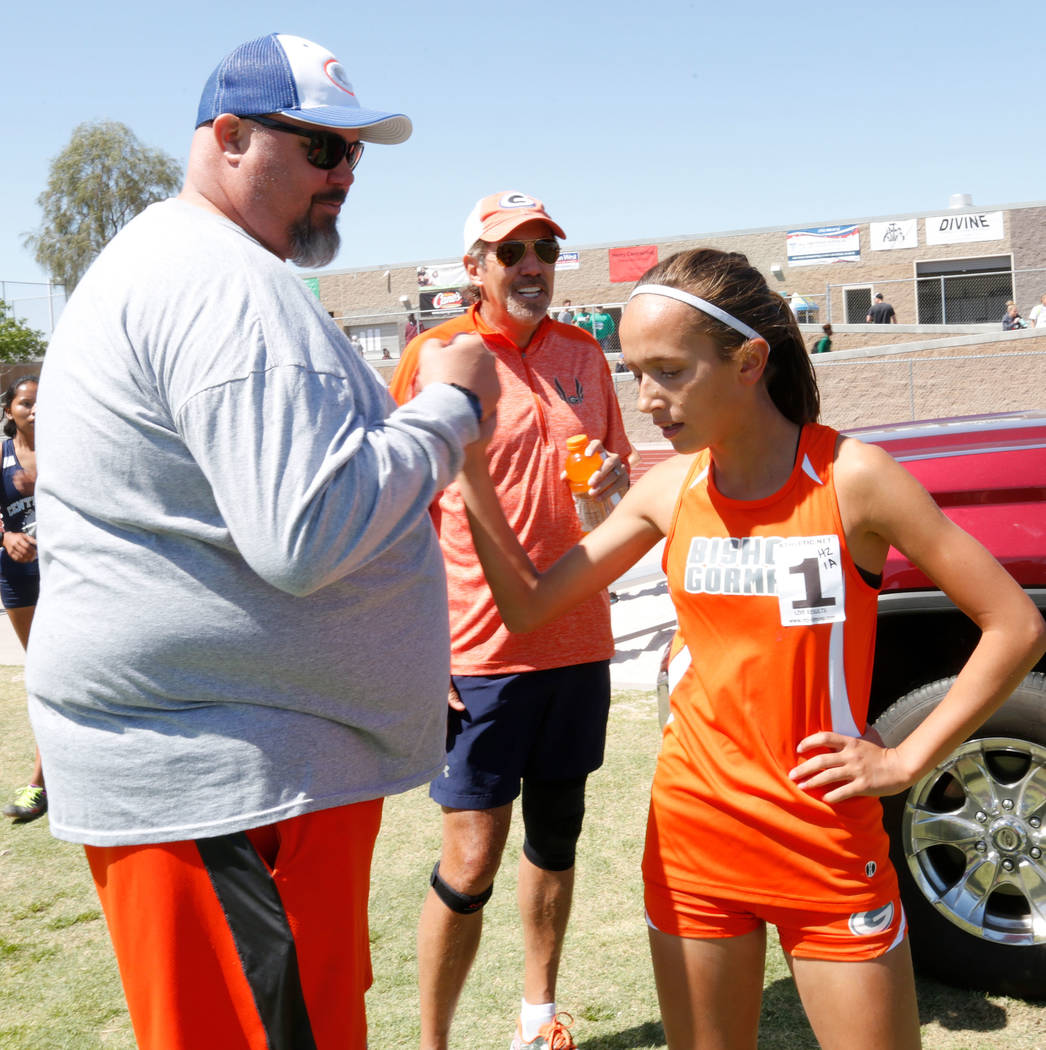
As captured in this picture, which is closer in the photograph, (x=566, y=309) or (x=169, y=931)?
(x=169, y=931)

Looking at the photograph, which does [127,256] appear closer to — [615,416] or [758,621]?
[758,621]

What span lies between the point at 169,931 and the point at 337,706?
443 mm

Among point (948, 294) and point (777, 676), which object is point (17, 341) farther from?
point (777, 676)

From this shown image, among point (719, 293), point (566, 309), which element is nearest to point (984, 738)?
point (719, 293)

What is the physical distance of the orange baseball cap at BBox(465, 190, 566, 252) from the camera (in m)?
3.48

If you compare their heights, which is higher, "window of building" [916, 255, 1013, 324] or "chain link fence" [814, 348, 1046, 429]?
"window of building" [916, 255, 1013, 324]

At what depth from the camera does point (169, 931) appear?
1.78 m

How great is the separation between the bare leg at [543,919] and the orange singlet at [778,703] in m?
1.21

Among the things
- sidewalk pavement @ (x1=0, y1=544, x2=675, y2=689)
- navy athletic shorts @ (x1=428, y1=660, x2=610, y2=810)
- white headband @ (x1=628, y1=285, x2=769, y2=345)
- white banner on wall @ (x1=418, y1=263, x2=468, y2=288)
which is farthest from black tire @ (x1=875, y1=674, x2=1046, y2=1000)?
white banner on wall @ (x1=418, y1=263, x2=468, y2=288)

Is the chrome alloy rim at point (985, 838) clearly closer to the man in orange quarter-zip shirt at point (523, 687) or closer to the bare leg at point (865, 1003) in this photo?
the man in orange quarter-zip shirt at point (523, 687)

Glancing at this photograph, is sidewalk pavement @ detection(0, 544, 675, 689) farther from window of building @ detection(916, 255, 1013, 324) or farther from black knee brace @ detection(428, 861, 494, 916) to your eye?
window of building @ detection(916, 255, 1013, 324)

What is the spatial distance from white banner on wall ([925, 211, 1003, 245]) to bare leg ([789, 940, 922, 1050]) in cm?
3813

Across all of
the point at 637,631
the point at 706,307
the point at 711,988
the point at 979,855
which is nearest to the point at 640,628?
the point at 637,631

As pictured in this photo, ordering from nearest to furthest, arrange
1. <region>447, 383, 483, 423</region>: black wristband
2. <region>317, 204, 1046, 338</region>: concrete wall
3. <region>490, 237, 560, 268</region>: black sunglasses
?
<region>447, 383, 483, 423</region>: black wristband
<region>490, 237, 560, 268</region>: black sunglasses
<region>317, 204, 1046, 338</region>: concrete wall
